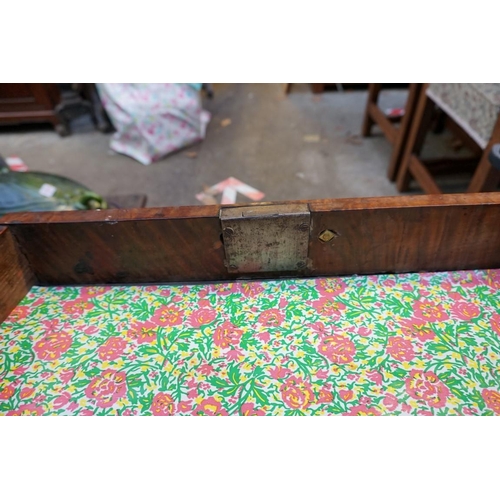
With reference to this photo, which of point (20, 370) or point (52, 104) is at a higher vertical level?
point (20, 370)

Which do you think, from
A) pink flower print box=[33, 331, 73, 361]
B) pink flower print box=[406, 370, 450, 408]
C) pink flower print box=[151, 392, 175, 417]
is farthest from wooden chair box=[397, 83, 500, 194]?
pink flower print box=[33, 331, 73, 361]

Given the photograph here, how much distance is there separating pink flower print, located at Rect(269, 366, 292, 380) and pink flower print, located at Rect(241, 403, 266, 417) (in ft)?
0.25

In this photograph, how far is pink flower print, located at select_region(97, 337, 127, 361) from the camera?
832 millimetres

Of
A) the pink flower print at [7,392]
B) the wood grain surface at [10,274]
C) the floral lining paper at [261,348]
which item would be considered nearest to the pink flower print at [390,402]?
the floral lining paper at [261,348]

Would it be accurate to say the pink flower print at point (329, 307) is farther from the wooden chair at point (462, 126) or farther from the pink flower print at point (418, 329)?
the wooden chair at point (462, 126)

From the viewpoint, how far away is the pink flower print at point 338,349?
31.6 inches

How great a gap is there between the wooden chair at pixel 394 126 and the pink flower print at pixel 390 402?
1.94 meters

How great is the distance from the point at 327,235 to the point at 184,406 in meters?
0.47

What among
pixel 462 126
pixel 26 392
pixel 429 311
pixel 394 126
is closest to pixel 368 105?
pixel 394 126

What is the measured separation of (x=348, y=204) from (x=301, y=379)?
1.25 ft

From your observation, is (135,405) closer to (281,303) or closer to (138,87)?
(281,303)

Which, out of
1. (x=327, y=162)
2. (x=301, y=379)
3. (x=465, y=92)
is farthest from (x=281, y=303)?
(x=327, y=162)

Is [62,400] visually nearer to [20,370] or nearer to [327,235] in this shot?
[20,370]

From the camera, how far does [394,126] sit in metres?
2.62
